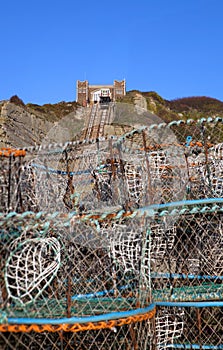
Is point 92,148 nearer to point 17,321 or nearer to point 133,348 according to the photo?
point 133,348

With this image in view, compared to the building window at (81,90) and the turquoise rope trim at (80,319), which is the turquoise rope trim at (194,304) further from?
the building window at (81,90)

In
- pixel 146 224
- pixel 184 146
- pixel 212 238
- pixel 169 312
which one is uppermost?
pixel 184 146

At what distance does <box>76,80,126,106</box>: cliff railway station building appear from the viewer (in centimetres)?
2635

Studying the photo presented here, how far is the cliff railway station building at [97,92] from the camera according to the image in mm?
26347

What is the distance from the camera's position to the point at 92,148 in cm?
508

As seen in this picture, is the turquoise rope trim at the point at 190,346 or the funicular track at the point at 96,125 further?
the funicular track at the point at 96,125

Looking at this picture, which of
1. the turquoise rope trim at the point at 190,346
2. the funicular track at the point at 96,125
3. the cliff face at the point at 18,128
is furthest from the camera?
the funicular track at the point at 96,125

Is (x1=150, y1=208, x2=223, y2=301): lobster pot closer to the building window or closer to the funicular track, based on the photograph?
the funicular track

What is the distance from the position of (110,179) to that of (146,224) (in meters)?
1.38

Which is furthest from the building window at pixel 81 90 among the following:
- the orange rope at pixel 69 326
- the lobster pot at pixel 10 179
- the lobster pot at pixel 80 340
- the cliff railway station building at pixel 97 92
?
the orange rope at pixel 69 326

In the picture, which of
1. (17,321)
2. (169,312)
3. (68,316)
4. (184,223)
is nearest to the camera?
(17,321)

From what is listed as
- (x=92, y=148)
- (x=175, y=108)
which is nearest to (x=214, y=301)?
(x=92, y=148)

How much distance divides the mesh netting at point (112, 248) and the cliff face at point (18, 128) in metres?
4.32

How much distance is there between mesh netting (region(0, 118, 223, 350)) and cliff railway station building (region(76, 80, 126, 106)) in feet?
72.0
